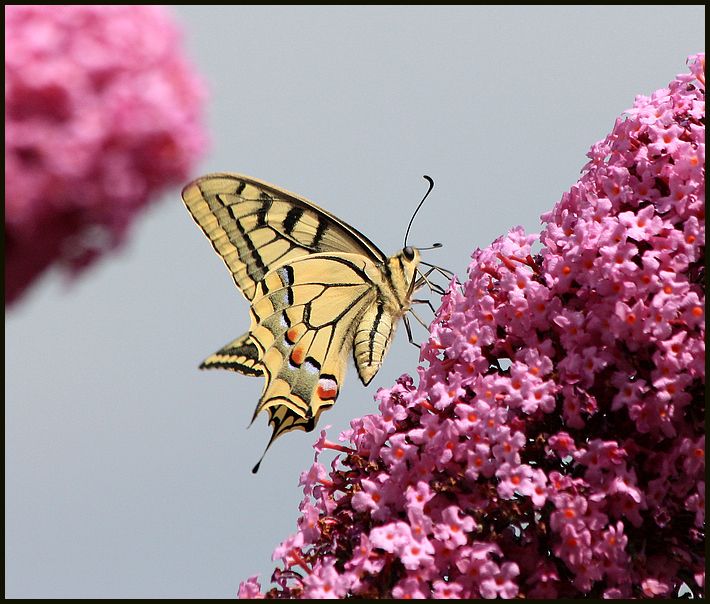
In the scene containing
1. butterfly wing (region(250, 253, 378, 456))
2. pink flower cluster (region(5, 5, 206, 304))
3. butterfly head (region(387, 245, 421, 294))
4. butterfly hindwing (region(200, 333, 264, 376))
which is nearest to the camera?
pink flower cluster (region(5, 5, 206, 304))

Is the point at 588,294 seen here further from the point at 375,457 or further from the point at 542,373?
the point at 375,457

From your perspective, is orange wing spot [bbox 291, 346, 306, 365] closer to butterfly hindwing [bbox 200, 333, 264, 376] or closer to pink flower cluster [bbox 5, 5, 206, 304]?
butterfly hindwing [bbox 200, 333, 264, 376]

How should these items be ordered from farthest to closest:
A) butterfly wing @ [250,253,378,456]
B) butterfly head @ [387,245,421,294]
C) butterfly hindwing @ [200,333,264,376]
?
1. butterfly head @ [387,245,421,294]
2. butterfly wing @ [250,253,378,456]
3. butterfly hindwing @ [200,333,264,376]

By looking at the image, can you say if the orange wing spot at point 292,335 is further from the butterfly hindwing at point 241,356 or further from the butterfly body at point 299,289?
the butterfly hindwing at point 241,356

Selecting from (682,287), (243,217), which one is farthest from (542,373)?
(243,217)

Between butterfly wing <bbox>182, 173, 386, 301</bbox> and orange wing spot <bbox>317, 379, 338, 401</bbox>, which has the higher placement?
butterfly wing <bbox>182, 173, 386, 301</bbox>

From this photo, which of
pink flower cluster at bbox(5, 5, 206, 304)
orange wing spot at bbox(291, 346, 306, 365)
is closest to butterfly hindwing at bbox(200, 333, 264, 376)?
orange wing spot at bbox(291, 346, 306, 365)

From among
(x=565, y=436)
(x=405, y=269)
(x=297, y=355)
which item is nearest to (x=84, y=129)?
(x=565, y=436)
